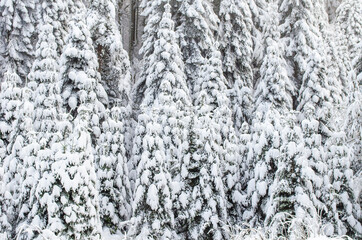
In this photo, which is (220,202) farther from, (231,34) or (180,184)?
(231,34)

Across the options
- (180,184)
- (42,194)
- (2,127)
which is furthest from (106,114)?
(42,194)

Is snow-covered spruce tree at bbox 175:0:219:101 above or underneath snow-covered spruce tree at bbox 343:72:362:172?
above

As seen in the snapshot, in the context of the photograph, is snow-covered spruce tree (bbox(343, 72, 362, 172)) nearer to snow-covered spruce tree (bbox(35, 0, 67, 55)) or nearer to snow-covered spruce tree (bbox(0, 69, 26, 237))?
snow-covered spruce tree (bbox(0, 69, 26, 237))

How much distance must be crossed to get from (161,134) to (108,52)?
22.2ft

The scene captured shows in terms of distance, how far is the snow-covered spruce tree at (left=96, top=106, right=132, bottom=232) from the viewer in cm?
1741

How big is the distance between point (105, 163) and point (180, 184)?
3.68 meters

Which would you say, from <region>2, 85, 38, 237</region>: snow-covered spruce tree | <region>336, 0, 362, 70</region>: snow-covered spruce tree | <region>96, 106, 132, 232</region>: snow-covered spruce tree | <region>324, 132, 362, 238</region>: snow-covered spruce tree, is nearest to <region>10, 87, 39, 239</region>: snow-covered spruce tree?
<region>2, 85, 38, 237</region>: snow-covered spruce tree

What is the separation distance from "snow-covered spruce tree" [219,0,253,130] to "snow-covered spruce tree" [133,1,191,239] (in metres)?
3.91

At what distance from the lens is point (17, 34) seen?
26.9 metres

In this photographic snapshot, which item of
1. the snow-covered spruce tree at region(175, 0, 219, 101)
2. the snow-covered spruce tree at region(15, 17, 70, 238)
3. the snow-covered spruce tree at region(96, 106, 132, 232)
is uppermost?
the snow-covered spruce tree at region(175, 0, 219, 101)

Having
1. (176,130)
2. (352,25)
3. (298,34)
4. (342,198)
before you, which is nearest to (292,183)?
(342,198)

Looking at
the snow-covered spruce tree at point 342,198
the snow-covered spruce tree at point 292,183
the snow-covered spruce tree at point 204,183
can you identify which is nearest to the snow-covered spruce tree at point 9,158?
the snow-covered spruce tree at point 204,183

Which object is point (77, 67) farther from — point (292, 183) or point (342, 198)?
point (342, 198)

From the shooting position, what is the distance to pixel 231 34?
81.5ft
